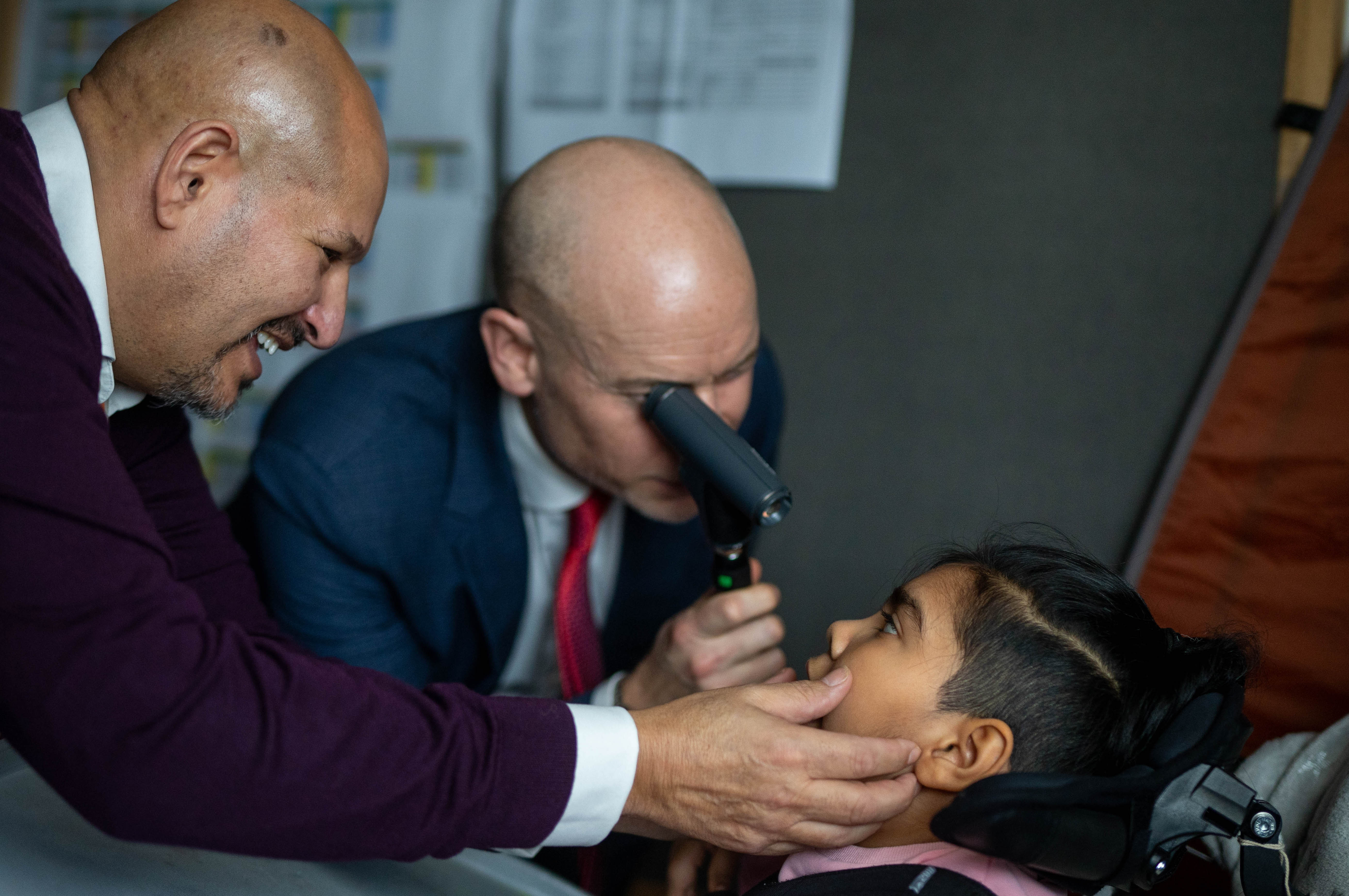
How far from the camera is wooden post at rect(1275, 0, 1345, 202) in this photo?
1.43 metres

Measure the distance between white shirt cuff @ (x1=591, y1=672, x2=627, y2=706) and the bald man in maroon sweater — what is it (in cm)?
43

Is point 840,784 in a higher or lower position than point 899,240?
lower

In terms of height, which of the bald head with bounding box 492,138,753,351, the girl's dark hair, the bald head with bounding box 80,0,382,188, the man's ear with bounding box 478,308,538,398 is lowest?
the girl's dark hair

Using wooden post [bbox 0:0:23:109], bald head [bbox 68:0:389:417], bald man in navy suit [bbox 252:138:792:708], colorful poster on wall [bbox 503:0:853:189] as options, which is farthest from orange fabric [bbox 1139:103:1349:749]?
wooden post [bbox 0:0:23:109]

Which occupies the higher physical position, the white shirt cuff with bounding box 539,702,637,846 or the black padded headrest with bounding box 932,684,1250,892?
the black padded headrest with bounding box 932,684,1250,892

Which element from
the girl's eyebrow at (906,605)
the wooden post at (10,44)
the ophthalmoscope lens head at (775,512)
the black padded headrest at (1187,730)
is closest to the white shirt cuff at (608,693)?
the ophthalmoscope lens head at (775,512)

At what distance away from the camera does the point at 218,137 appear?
0.84 metres

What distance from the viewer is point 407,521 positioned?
4.37 feet

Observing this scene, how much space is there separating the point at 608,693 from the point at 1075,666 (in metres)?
0.64

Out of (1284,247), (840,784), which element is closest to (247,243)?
(840,784)

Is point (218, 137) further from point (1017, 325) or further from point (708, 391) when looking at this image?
point (1017, 325)

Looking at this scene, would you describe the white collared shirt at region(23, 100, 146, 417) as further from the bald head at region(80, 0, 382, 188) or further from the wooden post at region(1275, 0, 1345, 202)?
the wooden post at region(1275, 0, 1345, 202)

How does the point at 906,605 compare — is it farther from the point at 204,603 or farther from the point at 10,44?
the point at 10,44

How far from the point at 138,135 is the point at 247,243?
123mm
